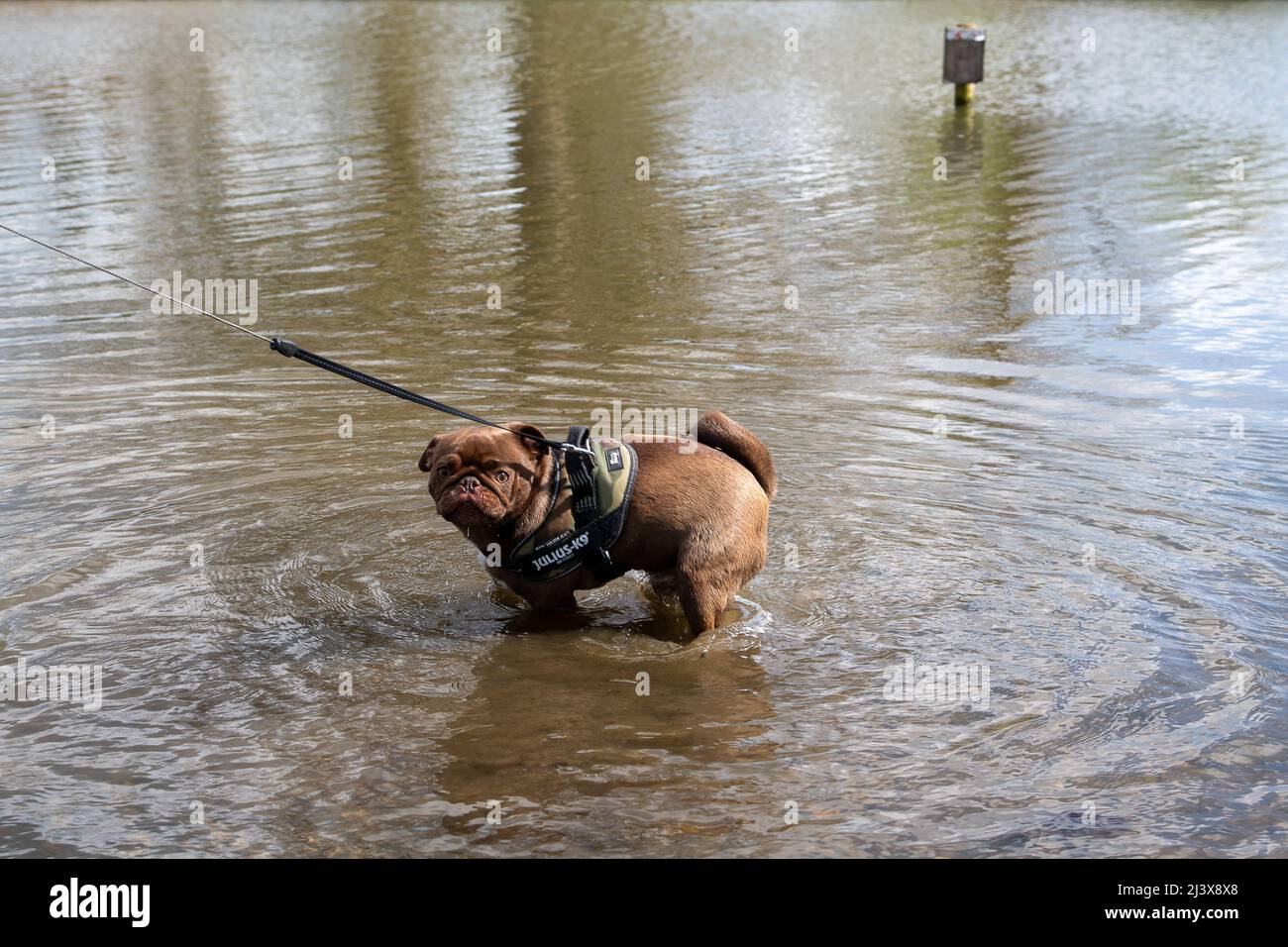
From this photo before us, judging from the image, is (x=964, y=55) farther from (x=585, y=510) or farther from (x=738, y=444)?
(x=585, y=510)

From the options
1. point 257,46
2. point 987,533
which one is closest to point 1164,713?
point 987,533

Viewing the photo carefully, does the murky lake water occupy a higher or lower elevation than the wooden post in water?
lower

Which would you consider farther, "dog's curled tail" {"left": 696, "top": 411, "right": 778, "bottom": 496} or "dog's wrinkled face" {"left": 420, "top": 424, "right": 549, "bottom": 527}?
"dog's curled tail" {"left": 696, "top": 411, "right": 778, "bottom": 496}

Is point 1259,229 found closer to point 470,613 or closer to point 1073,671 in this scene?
point 1073,671

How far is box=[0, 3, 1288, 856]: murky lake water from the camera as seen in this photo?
5.16m

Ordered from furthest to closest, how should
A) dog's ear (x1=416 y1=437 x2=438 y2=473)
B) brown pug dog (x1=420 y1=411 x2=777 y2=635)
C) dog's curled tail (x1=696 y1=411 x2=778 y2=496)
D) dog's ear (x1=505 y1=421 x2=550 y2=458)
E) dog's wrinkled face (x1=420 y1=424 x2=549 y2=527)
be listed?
dog's curled tail (x1=696 y1=411 x2=778 y2=496) → dog's ear (x1=505 y1=421 x2=550 y2=458) → dog's ear (x1=416 y1=437 x2=438 y2=473) → brown pug dog (x1=420 y1=411 x2=777 y2=635) → dog's wrinkled face (x1=420 y1=424 x2=549 y2=527)

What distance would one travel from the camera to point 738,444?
6.52 metres

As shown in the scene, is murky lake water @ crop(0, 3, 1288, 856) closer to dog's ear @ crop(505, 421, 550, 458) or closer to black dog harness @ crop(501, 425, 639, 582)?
black dog harness @ crop(501, 425, 639, 582)

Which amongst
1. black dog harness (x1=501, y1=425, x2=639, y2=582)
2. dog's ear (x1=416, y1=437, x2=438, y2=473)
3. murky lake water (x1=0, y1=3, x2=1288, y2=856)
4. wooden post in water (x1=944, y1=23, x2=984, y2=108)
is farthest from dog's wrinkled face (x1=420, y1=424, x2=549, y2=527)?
wooden post in water (x1=944, y1=23, x2=984, y2=108)

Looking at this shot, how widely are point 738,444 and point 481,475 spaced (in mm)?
1335

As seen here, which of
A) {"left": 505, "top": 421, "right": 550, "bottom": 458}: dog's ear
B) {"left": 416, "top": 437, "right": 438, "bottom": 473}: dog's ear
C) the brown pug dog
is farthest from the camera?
{"left": 505, "top": 421, "right": 550, "bottom": 458}: dog's ear

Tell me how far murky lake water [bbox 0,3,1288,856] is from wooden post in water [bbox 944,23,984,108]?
2.24 metres

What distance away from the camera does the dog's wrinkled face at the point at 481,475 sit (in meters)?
5.86

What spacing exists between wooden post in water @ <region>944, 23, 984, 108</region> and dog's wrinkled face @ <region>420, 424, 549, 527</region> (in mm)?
18640
